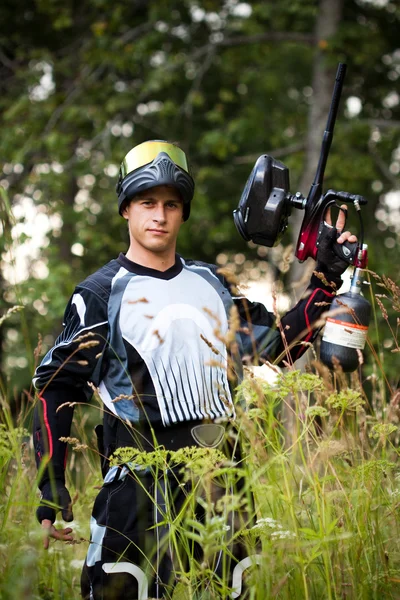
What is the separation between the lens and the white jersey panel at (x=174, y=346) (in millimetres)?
2996

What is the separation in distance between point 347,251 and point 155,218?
0.82m

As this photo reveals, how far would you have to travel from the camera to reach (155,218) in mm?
3211

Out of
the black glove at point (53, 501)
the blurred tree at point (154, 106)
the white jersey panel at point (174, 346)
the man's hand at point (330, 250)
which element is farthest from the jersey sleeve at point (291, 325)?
the blurred tree at point (154, 106)

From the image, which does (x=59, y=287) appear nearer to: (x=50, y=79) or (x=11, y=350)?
(x=50, y=79)

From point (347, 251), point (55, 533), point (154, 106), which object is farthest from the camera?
point (154, 106)

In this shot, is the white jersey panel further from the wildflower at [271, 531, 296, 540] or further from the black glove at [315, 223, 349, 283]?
the wildflower at [271, 531, 296, 540]

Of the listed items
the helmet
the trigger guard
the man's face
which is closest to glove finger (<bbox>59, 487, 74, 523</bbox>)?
the man's face

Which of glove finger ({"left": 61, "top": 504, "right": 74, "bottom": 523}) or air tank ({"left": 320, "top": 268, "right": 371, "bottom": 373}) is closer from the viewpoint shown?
glove finger ({"left": 61, "top": 504, "right": 74, "bottom": 523})

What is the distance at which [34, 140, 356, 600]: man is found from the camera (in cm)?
287

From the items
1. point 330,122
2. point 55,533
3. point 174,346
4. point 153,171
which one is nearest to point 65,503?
point 55,533

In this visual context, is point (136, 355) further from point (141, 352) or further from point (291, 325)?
point (291, 325)

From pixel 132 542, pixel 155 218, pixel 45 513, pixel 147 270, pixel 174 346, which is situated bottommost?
pixel 132 542

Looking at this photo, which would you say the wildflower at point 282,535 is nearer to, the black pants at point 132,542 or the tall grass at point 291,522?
the tall grass at point 291,522

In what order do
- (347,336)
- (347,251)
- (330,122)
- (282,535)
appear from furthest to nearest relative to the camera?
1. (330,122)
2. (347,251)
3. (347,336)
4. (282,535)
